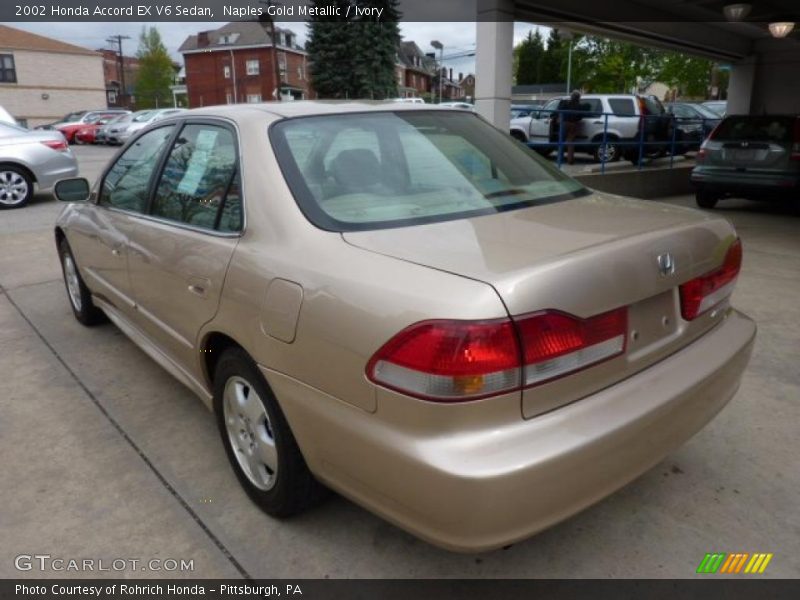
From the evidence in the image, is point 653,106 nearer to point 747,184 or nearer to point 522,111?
point 522,111

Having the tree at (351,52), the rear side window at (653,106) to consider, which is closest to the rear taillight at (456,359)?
the rear side window at (653,106)

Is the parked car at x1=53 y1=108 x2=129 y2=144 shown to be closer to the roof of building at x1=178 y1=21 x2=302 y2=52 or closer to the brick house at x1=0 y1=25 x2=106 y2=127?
the brick house at x1=0 y1=25 x2=106 y2=127

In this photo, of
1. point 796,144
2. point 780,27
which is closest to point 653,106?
point 780,27

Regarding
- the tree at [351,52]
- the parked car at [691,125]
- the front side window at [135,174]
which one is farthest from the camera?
the tree at [351,52]

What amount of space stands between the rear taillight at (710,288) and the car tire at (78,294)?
3938mm

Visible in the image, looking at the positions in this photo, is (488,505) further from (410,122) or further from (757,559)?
(410,122)

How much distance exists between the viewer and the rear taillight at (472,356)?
1746mm

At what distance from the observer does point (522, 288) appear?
1778mm

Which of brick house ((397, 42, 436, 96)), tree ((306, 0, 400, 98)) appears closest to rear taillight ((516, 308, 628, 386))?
tree ((306, 0, 400, 98))

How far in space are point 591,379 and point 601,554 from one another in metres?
0.79

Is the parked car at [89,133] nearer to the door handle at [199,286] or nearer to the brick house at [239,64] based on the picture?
the door handle at [199,286]

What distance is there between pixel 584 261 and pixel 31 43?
55.8m

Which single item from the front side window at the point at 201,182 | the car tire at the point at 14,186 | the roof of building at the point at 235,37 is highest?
the roof of building at the point at 235,37

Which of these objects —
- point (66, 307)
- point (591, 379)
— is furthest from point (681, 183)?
point (591, 379)
